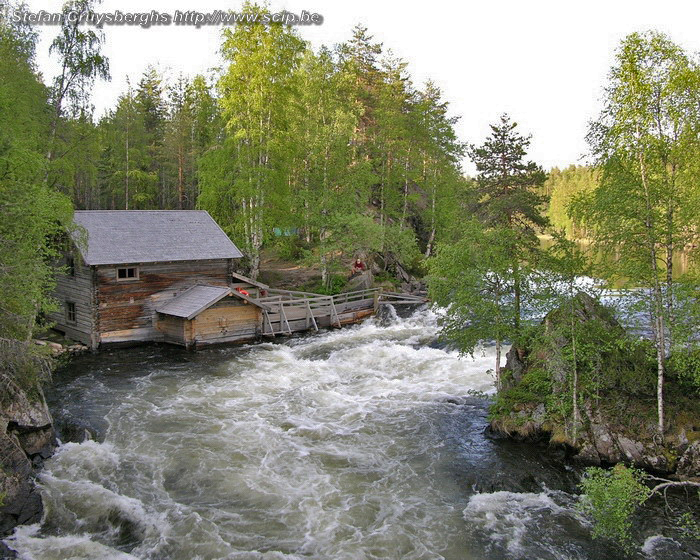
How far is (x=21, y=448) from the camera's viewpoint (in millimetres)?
11844

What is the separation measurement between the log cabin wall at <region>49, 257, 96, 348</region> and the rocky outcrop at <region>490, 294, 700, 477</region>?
16.8 m

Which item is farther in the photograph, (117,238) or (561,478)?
(117,238)

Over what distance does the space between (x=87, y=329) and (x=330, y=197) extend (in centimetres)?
1591

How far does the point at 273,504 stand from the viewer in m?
11.4

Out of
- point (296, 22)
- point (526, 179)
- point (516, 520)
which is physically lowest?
point (516, 520)

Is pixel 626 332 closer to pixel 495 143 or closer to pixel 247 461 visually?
pixel 247 461

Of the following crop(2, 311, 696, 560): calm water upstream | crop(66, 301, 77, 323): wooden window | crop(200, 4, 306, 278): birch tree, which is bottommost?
crop(2, 311, 696, 560): calm water upstream

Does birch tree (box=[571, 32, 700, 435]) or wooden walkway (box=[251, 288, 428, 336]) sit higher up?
birch tree (box=[571, 32, 700, 435])

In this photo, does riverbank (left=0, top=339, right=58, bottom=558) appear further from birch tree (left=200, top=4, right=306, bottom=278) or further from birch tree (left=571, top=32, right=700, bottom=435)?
birch tree (left=200, top=4, right=306, bottom=278)

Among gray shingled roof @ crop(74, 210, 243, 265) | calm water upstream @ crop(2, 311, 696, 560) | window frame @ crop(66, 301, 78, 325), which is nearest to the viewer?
calm water upstream @ crop(2, 311, 696, 560)

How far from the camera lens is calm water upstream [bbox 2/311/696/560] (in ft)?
33.0

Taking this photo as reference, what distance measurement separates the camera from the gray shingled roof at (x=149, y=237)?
23.2 meters

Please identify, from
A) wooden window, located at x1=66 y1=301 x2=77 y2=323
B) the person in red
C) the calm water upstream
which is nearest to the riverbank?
the calm water upstream

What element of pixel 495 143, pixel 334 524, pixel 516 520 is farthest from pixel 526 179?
pixel 334 524
